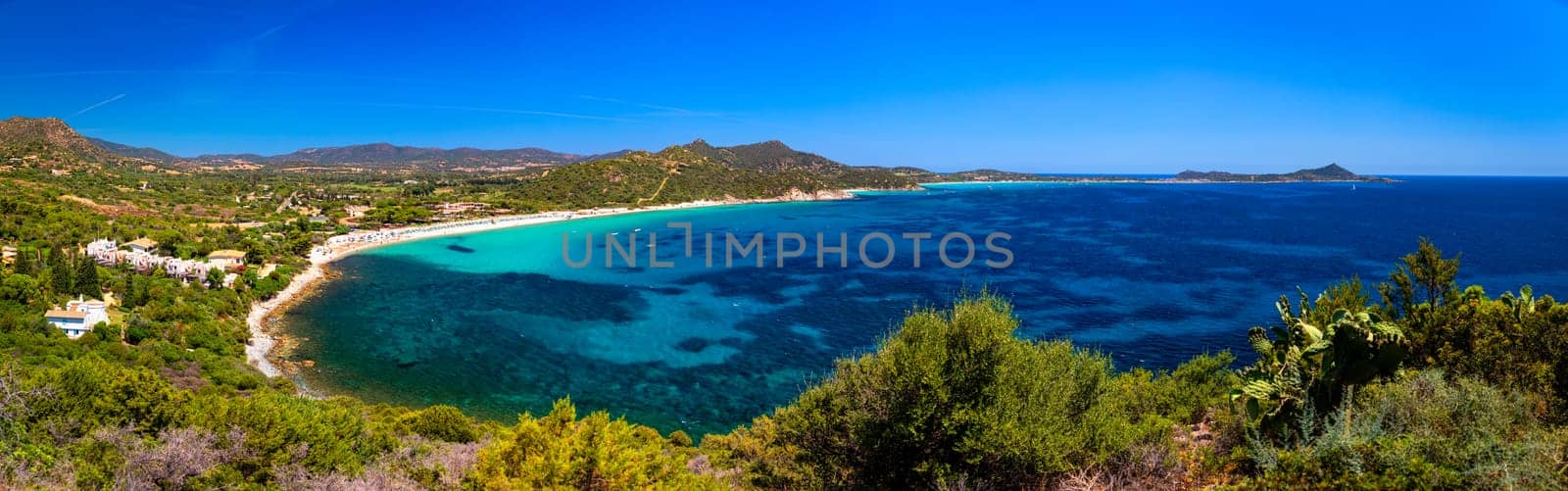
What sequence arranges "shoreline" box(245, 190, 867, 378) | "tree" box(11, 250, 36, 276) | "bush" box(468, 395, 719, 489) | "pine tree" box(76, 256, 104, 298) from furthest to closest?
"tree" box(11, 250, 36, 276)
"pine tree" box(76, 256, 104, 298)
"shoreline" box(245, 190, 867, 378)
"bush" box(468, 395, 719, 489)

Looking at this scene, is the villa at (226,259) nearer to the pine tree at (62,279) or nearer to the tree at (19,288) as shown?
the pine tree at (62,279)

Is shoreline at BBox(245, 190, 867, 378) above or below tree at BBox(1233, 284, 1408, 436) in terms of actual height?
below

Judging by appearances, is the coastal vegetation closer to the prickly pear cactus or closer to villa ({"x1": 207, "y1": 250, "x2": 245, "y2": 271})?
the prickly pear cactus

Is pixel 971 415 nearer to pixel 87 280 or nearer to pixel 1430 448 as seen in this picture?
pixel 1430 448

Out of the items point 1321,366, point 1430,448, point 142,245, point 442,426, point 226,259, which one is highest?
point 1321,366

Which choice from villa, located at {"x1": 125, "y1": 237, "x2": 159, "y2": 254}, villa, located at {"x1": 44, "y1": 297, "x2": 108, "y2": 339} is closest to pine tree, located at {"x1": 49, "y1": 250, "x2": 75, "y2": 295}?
villa, located at {"x1": 44, "y1": 297, "x2": 108, "y2": 339}

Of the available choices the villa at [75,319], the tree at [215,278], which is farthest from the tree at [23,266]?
the villa at [75,319]

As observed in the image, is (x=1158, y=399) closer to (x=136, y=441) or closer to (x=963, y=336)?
(x=963, y=336)

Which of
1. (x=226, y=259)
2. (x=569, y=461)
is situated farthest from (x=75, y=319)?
(x=569, y=461)
